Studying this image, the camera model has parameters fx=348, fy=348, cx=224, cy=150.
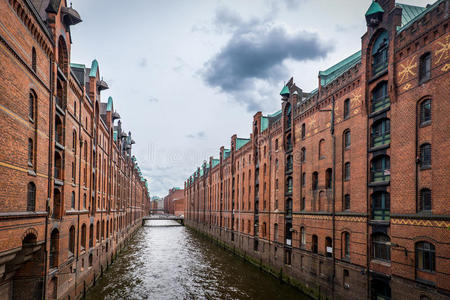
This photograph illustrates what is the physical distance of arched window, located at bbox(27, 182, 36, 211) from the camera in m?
14.3

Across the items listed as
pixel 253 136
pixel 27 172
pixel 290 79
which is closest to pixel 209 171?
pixel 253 136

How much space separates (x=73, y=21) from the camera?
63.5 ft

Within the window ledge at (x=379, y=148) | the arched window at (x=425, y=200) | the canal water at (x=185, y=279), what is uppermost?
the window ledge at (x=379, y=148)

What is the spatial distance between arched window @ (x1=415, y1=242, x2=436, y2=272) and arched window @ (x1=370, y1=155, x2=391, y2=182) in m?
3.96

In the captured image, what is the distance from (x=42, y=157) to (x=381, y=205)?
1732 cm

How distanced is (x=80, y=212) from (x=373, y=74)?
20430 mm

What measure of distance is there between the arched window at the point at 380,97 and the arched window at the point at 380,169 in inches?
110

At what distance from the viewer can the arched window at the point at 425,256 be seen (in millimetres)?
15078

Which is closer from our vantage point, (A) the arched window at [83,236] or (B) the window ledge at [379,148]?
(B) the window ledge at [379,148]

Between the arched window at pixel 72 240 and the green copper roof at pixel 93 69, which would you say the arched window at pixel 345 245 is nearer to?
the arched window at pixel 72 240

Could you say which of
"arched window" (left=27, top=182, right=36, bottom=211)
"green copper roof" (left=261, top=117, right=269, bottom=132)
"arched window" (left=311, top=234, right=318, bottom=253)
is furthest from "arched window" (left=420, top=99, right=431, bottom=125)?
"green copper roof" (left=261, top=117, right=269, bottom=132)

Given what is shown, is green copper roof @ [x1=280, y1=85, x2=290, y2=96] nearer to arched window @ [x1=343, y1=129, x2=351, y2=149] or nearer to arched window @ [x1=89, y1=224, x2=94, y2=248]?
arched window @ [x1=343, y1=129, x2=351, y2=149]

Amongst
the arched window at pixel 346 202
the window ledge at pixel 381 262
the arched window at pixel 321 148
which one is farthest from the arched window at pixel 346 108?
the window ledge at pixel 381 262

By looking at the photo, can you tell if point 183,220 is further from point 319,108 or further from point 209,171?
point 319,108
